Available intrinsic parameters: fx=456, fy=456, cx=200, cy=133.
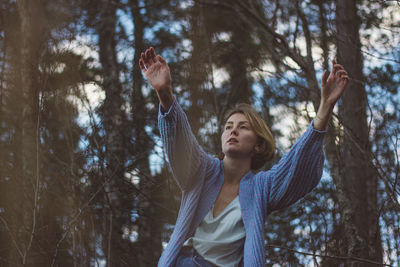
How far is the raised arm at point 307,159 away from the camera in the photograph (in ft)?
7.93

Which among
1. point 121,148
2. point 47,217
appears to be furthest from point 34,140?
point 121,148

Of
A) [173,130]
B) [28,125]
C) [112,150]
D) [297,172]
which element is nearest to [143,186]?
[112,150]

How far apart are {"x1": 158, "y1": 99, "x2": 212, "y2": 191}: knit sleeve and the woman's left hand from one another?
75cm

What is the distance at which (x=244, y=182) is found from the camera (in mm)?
2594

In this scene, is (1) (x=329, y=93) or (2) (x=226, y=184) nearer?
(1) (x=329, y=93)

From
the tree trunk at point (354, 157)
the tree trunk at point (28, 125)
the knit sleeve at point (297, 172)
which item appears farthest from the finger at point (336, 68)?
the tree trunk at point (28, 125)

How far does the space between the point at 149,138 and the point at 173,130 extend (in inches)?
110

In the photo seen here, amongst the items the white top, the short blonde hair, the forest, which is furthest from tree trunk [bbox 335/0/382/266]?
the white top

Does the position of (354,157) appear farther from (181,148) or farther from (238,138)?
(181,148)

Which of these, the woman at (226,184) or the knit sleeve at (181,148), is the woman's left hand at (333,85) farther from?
the knit sleeve at (181,148)

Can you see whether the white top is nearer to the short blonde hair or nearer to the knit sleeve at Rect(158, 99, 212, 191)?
the knit sleeve at Rect(158, 99, 212, 191)

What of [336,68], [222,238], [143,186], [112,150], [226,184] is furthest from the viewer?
[112,150]

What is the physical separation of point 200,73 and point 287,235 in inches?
78.3

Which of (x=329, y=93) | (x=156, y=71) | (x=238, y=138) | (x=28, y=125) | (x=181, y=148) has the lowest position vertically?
(x=181, y=148)
